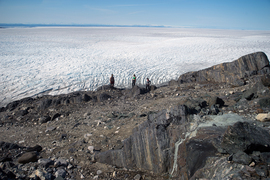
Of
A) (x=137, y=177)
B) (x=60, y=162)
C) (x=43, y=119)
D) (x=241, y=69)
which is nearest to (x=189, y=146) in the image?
(x=137, y=177)

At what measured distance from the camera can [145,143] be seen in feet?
15.8

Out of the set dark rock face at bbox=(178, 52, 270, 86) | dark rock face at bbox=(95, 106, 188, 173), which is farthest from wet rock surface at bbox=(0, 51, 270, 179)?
dark rock face at bbox=(178, 52, 270, 86)

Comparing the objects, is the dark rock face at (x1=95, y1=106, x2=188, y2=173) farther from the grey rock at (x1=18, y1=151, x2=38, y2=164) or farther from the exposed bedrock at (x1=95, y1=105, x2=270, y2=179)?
the grey rock at (x1=18, y1=151, x2=38, y2=164)

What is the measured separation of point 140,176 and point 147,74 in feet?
42.0

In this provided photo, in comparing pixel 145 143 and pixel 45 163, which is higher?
pixel 145 143

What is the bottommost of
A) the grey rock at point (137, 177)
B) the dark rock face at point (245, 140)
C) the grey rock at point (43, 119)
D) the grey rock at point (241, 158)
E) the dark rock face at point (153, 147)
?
the grey rock at point (43, 119)

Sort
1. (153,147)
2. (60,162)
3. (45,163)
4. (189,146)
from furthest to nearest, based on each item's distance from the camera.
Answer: (60,162) → (45,163) → (153,147) → (189,146)

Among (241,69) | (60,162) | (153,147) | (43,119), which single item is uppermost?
(241,69)

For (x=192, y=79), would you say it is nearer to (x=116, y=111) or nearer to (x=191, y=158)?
(x=116, y=111)

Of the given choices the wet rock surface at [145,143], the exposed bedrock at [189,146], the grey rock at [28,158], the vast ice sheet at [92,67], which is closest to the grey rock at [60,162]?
the wet rock surface at [145,143]

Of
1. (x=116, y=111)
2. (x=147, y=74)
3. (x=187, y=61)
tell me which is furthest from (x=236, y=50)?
(x=116, y=111)

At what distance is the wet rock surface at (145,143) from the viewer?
3451 millimetres

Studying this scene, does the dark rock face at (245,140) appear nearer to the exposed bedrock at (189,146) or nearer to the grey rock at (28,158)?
the exposed bedrock at (189,146)

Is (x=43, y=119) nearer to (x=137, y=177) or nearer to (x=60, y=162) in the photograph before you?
(x=60, y=162)
